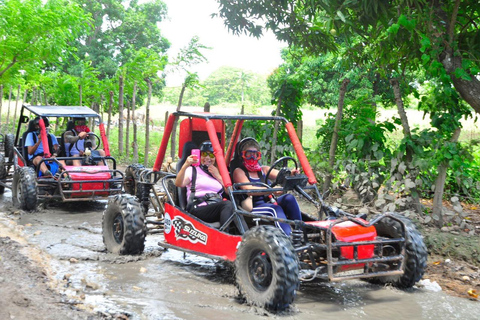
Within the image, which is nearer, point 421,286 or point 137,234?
point 421,286

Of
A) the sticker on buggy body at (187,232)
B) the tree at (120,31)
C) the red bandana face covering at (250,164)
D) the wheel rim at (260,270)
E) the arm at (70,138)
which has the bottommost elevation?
the wheel rim at (260,270)

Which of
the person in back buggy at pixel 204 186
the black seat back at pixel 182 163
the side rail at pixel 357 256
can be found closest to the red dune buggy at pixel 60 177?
the black seat back at pixel 182 163

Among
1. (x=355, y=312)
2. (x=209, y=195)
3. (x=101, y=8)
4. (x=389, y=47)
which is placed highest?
(x=101, y=8)

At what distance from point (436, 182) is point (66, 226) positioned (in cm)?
586

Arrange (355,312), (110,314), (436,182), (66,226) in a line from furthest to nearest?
(66,226) → (436,182) → (355,312) → (110,314)

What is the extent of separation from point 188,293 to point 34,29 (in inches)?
442

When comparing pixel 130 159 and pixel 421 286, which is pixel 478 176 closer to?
pixel 421 286

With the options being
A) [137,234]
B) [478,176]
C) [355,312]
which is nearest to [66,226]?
[137,234]

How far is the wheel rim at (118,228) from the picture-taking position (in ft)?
24.5

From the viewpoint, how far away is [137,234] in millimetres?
7242

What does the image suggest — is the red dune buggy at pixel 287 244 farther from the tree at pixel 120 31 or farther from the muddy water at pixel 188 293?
the tree at pixel 120 31

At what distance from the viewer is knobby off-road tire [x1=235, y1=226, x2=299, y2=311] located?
5078 mm

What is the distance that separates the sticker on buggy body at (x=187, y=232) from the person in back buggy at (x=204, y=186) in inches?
6.1

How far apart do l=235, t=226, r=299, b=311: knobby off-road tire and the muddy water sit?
142mm
